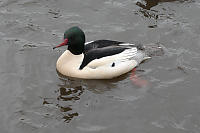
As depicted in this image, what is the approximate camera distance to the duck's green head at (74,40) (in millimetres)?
10383

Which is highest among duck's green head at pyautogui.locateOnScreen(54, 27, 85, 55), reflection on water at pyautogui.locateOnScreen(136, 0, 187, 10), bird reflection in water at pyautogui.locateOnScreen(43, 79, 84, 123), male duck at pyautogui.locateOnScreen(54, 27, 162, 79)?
reflection on water at pyautogui.locateOnScreen(136, 0, 187, 10)

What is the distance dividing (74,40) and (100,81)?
1.29 m

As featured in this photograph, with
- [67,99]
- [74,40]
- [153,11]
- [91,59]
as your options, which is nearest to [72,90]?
[67,99]

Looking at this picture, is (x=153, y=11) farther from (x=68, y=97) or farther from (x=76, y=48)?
(x=68, y=97)

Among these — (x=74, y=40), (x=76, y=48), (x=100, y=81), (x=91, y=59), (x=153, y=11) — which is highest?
(x=153, y=11)

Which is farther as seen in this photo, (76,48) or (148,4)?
(148,4)

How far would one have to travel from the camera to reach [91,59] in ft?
34.8

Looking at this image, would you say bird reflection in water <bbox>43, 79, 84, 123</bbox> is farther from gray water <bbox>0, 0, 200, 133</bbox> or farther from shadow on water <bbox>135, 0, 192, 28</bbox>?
shadow on water <bbox>135, 0, 192, 28</bbox>

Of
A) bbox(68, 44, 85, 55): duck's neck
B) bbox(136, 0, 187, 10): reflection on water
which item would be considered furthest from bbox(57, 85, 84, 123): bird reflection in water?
bbox(136, 0, 187, 10): reflection on water

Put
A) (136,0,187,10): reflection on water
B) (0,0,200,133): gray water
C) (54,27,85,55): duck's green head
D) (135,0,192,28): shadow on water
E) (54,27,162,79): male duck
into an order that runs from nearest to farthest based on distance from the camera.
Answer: (0,0,200,133): gray water < (54,27,85,55): duck's green head < (54,27,162,79): male duck < (135,0,192,28): shadow on water < (136,0,187,10): reflection on water

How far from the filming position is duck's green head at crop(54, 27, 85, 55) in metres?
10.4

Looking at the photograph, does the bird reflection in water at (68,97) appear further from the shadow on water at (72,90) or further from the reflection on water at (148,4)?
the reflection on water at (148,4)

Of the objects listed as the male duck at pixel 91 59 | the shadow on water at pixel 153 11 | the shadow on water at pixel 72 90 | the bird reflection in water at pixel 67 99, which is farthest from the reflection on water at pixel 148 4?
the bird reflection in water at pixel 67 99

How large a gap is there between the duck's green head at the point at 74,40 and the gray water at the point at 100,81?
2.72 ft
